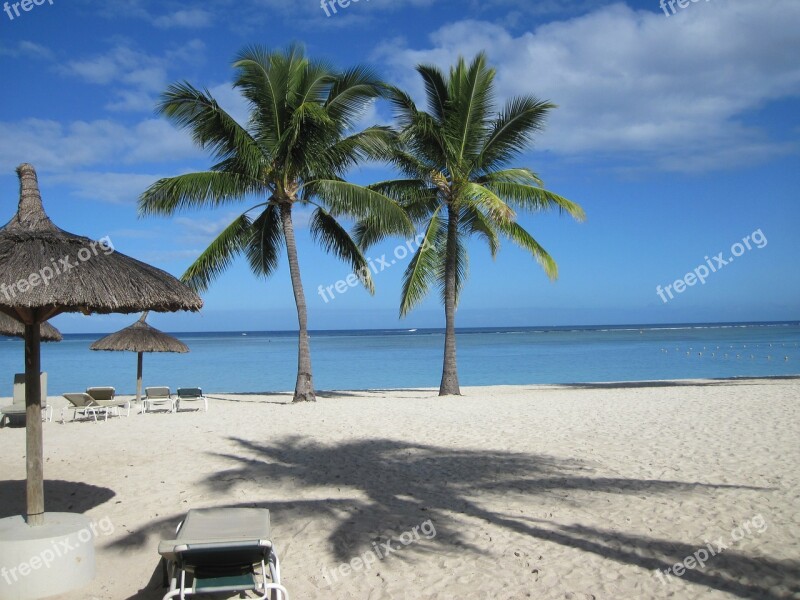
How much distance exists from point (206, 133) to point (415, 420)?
721 cm

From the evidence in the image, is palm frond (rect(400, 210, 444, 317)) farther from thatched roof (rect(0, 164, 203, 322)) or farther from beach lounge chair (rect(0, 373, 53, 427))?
thatched roof (rect(0, 164, 203, 322))

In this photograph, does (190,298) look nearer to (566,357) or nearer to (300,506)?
(300,506)

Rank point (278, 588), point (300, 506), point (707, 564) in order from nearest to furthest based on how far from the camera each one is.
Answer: point (278, 588) < point (707, 564) < point (300, 506)

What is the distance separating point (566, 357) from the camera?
41.3 meters

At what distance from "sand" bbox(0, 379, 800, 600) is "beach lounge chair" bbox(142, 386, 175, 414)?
5.71ft

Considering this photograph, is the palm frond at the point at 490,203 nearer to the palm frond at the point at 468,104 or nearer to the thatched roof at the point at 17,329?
the palm frond at the point at 468,104

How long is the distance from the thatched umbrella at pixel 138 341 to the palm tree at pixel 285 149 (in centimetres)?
147

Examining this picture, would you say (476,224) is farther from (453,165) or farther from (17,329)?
(17,329)

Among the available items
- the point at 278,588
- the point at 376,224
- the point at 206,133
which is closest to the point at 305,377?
the point at 376,224

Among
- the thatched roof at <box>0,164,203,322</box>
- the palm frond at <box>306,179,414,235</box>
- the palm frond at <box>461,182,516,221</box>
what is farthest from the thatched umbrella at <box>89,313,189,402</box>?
the thatched roof at <box>0,164,203,322</box>

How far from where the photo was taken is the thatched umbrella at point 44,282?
15.6ft

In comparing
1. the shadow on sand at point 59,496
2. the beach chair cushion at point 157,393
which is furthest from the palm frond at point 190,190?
the shadow on sand at point 59,496

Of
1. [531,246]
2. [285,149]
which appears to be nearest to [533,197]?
[531,246]

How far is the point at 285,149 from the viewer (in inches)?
531
